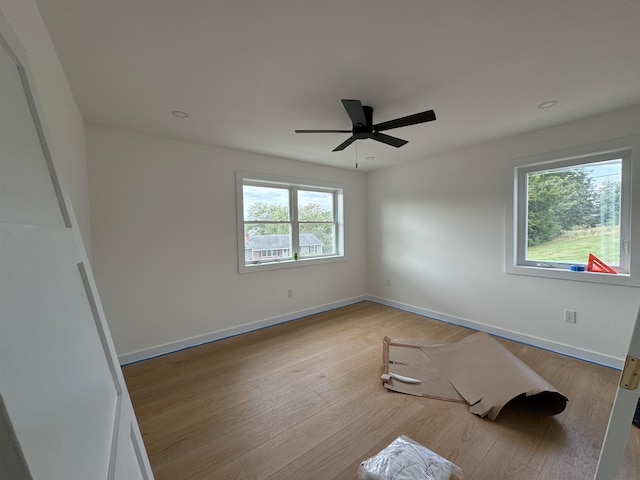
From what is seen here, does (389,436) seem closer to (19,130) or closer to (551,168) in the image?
(19,130)

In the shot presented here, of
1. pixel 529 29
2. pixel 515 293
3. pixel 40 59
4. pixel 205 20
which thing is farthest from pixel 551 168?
pixel 40 59

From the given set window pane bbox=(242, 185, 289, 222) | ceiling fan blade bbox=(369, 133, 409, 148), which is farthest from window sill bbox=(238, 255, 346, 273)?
ceiling fan blade bbox=(369, 133, 409, 148)

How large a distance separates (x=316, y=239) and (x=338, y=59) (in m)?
2.99

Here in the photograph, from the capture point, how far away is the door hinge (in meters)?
0.64

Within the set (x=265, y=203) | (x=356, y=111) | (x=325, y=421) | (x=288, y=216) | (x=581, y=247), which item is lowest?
(x=325, y=421)

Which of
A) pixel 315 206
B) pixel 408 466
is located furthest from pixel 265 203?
pixel 408 466

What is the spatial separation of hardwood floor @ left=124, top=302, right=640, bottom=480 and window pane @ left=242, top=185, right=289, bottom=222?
1810 millimetres

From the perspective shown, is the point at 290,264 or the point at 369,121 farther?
the point at 290,264

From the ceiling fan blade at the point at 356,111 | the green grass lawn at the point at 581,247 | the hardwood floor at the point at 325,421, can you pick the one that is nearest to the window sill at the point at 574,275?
the green grass lawn at the point at 581,247

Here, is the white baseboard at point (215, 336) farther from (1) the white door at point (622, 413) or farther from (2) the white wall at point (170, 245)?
(1) the white door at point (622, 413)

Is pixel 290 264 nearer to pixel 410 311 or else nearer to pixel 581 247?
pixel 410 311

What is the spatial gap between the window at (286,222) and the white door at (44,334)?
272 cm

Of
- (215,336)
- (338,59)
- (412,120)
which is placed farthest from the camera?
(215,336)

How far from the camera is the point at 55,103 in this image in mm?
1565
